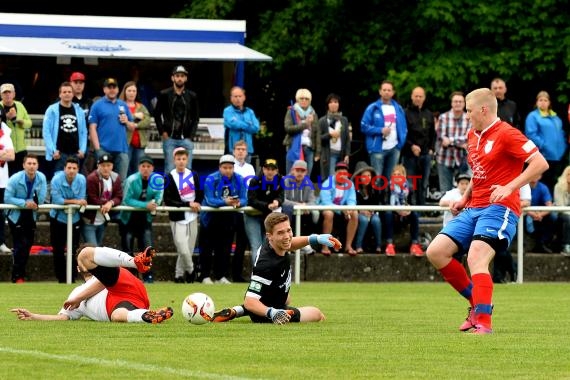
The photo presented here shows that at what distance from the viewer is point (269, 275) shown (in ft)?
41.8

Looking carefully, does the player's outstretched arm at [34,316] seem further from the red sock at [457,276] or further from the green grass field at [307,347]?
the red sock at [457,276]

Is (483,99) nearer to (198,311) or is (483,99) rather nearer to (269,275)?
(269,275)

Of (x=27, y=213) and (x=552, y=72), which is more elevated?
(x=552, y=72)

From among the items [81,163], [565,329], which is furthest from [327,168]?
[565,329]

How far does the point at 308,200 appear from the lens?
21719 millimetres

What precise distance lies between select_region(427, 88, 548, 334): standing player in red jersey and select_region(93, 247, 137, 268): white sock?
97.3 inches

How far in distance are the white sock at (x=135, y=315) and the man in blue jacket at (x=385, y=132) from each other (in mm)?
10003

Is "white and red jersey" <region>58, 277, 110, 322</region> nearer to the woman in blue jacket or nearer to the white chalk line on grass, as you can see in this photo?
the white chalk line on grass

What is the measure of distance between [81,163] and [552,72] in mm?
9918

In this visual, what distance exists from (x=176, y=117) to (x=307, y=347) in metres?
11.8

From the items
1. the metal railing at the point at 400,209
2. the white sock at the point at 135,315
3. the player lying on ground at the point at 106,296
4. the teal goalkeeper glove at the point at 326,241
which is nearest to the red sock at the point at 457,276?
the teal goalkeeper glove at the point at 326,241

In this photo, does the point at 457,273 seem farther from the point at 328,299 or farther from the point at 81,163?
the point at 81,163

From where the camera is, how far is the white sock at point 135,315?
1245cm

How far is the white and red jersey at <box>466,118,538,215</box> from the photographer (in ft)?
38.6
